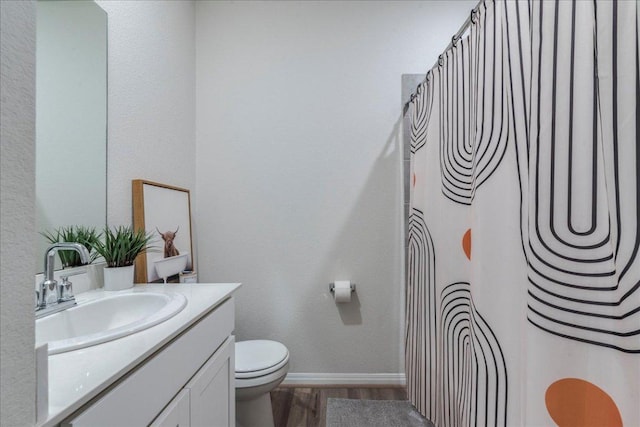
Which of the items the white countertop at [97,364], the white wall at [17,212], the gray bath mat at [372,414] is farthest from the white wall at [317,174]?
the white wall at [17,212]

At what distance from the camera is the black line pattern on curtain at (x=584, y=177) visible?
22.2 inches

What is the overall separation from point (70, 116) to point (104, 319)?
723 mm

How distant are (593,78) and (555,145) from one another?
141mm

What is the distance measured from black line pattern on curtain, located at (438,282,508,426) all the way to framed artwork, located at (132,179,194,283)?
52.7 inches

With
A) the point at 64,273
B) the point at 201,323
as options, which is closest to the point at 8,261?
the point at 201,323

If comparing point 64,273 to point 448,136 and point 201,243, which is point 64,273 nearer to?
point 201,243

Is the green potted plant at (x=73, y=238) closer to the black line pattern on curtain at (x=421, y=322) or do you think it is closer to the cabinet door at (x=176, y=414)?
the cabinet door at (x=176, y=414)

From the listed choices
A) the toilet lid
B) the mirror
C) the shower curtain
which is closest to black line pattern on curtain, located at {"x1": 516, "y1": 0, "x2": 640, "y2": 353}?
the shower curtain

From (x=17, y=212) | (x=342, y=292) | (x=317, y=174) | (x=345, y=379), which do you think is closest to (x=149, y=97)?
(x=317, y=174)

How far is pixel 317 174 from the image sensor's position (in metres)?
1.93

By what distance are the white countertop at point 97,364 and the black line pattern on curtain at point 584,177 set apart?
2.92 feet

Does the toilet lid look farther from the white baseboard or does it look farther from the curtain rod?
the curtain rod

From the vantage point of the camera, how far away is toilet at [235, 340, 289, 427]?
1.39 metres

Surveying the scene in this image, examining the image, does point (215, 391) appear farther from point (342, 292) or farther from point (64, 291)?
point (342, 292)
